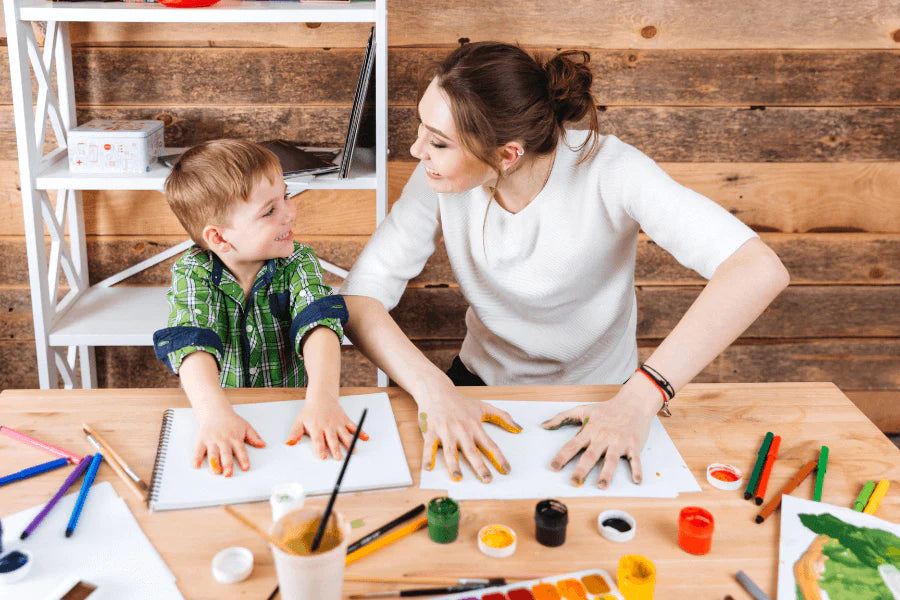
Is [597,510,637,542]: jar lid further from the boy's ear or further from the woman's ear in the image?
the boy's ear

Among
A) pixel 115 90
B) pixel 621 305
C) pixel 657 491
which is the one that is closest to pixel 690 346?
pixel 657 491

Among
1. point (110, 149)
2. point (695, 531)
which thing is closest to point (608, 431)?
point (695, 531)

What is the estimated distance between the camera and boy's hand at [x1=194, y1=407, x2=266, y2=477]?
0.95m

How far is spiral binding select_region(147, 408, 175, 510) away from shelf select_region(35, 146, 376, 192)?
0.74 metres

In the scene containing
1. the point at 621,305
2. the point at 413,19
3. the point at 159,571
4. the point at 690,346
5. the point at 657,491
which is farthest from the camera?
the point at 413,19

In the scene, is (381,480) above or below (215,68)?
below

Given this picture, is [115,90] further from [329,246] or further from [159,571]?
[159,571]

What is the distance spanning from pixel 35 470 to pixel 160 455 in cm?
14

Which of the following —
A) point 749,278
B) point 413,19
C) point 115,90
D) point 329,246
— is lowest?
point 329,246

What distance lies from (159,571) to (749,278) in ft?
2.88

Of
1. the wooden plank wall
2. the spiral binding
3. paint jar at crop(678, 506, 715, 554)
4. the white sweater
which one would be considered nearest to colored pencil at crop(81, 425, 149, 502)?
the spiral binding

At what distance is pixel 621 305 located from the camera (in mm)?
1508

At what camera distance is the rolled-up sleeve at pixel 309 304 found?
1250 millimetres

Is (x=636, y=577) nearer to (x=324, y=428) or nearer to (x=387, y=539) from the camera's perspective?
(x=387, y=539)
